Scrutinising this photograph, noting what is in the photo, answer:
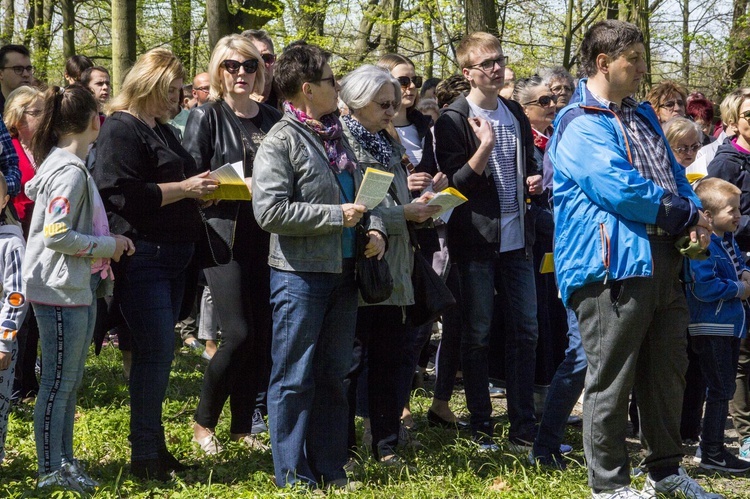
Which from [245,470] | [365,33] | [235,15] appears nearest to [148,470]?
[245,470]

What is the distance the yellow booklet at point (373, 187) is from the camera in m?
4.21

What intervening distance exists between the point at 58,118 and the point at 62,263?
720 millimetres

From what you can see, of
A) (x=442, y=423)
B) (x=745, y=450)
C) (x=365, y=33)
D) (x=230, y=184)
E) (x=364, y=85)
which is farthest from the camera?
(x=365, y=33)

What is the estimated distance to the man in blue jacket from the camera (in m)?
3.97

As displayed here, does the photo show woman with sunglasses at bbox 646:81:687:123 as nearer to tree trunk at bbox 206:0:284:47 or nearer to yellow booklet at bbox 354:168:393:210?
yellow booklet at bbox 354:168:393:210

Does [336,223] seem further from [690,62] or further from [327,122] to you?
[690,62]

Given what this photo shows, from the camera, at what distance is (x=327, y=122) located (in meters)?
4.44

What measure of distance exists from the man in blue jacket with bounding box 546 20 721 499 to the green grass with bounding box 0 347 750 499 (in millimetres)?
367

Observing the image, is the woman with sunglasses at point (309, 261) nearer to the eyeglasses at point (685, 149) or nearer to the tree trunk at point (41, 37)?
the eyeglasses at point (685, 149)

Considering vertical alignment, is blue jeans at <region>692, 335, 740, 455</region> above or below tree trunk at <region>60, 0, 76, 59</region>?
below

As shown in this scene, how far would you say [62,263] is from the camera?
429 centimetres

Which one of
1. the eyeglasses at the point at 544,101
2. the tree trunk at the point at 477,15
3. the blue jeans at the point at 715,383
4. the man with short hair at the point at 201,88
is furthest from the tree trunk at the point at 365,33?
the blue jeans at the point at 715,383

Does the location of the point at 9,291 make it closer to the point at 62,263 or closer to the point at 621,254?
the point at 62,263

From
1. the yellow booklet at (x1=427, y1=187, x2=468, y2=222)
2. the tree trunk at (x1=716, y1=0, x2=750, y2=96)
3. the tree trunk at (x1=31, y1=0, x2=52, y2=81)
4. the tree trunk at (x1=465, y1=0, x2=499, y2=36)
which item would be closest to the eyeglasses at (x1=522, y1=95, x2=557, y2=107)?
the yellow booklet at (x1=427, y1=187, x2=468, y2=222)
